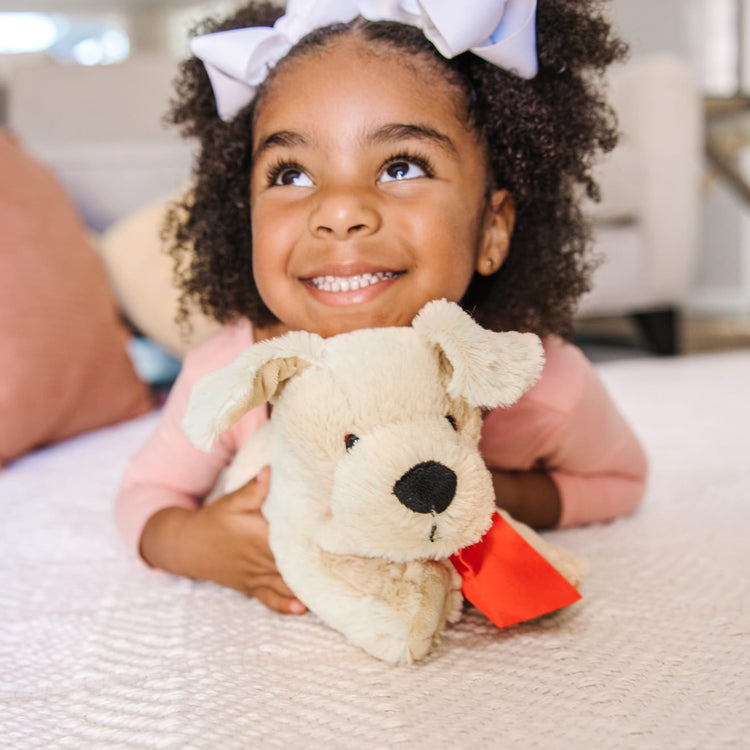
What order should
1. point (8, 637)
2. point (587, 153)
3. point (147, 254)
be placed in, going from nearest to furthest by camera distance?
point (8, 637)
point (587, 153)
point (147, 254)

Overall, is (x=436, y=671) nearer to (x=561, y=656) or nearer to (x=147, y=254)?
(x=561, y=656)

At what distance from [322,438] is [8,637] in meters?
0.26

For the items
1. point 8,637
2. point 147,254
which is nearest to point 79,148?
point 147,254

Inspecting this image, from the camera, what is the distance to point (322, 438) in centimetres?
44

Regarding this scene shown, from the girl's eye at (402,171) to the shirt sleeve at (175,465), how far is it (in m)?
0.21

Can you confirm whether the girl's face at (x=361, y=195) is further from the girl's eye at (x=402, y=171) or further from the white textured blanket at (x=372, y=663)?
the white textured blanket at (x=372, y=663)

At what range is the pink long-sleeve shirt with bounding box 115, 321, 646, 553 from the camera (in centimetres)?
66

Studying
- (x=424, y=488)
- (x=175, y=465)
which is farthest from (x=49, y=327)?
(x=424, y=488)

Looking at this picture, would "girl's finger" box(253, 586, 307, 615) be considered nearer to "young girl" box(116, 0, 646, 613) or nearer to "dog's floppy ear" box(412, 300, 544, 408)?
"young girl" box(116, 0, 646, 613)

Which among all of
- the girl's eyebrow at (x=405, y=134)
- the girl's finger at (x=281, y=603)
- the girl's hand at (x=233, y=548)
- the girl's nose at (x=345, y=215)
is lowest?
the girl's finger at (x=281, y=603)

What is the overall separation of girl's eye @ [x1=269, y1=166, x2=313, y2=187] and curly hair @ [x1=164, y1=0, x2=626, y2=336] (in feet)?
0.30

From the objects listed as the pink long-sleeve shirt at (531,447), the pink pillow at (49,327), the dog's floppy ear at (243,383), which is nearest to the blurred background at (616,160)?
the pink pillow at (49,327)

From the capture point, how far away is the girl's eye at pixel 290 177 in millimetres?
576

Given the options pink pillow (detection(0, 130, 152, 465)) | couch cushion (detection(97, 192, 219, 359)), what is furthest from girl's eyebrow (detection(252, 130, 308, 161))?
couch cushion (detection(97, 192, 219, 359))
